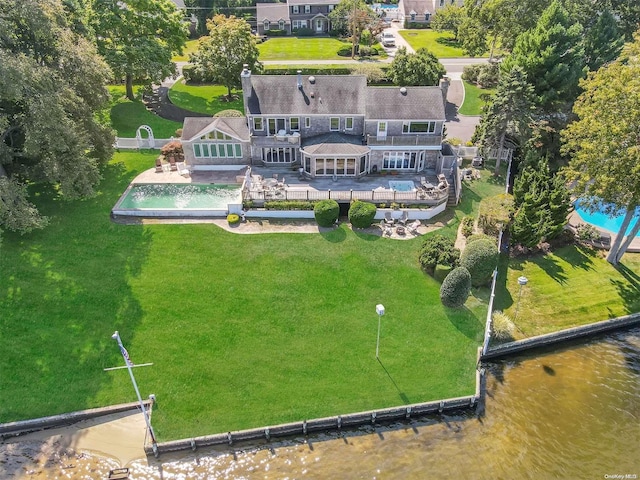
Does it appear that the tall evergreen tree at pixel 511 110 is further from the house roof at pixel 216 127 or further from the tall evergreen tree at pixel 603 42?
the house roof at pixel 216 127

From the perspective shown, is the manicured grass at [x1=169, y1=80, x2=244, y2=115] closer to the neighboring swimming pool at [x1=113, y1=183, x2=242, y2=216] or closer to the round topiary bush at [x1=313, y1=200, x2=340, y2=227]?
the neighboring swimming pool at [x1=113, y1=183, x2=242, y2=216]

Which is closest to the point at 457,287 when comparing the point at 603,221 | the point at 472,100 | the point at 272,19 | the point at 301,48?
the point at 603,221

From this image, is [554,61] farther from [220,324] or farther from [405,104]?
[220,324]

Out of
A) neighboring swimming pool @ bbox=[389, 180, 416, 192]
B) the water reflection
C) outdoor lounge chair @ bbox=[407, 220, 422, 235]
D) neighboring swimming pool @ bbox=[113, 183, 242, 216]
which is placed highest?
neighboring swimming pool @ bbox=[389, 180, 416, 192]

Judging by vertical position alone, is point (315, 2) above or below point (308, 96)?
above

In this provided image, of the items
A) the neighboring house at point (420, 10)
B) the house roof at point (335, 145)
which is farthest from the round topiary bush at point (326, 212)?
the neighboring house at point (420, 10)

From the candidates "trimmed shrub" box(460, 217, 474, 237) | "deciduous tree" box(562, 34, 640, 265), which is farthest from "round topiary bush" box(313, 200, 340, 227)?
"deciduous tree" box(562, 34, 640, 265)
